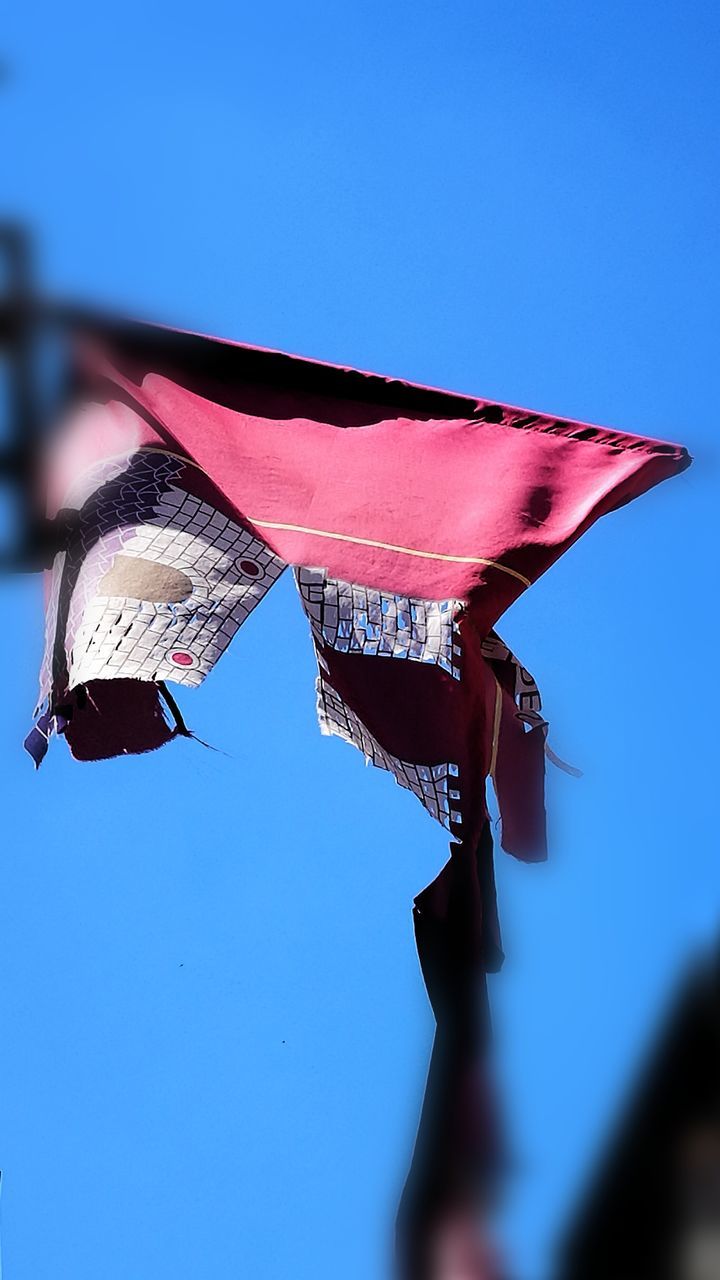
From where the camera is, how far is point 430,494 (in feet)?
22.8

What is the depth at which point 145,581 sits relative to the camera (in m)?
6.63

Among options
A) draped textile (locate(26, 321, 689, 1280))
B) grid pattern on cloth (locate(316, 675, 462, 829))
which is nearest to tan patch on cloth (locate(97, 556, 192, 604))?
draped textile (locate(26, 321, 689, 1280))

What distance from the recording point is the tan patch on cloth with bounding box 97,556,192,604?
21.7 feet

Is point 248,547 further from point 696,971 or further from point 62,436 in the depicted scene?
point 696,971

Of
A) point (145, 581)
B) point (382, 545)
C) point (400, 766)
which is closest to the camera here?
point (145, 581)

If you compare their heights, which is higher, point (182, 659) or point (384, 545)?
point (384, 545)

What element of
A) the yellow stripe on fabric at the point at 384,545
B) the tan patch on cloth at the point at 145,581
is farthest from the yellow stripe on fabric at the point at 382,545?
the tan patch on cloth at the point at 145,581

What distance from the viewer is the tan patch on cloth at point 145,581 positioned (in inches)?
261

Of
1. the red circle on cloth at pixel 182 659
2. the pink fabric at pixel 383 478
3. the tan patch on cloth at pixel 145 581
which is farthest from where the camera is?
the pink fabric at pixel 383 478

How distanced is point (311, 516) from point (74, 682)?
85 centimetres

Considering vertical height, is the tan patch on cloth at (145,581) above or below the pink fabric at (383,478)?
below

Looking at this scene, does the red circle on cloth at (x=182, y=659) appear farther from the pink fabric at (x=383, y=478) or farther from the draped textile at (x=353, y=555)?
the pink fabric at (x=383, y=478)

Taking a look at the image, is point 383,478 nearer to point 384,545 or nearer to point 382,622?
point 384,545

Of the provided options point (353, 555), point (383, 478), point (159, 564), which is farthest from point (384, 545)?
point (159, 564)
